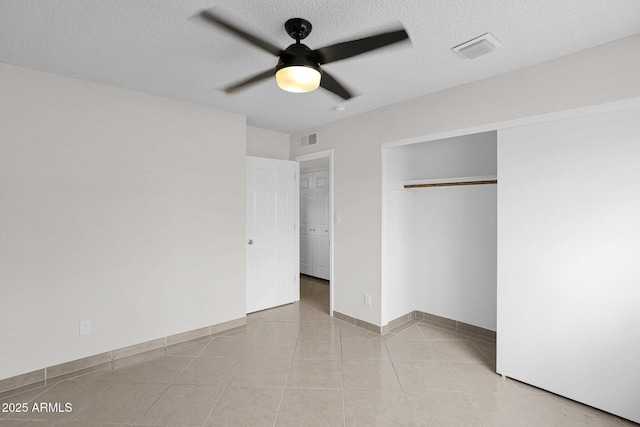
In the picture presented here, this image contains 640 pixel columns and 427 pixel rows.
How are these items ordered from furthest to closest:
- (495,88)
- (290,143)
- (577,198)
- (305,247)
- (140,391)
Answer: (305,247)
(290,143)
(495,88)
(140,391)
(577,198)

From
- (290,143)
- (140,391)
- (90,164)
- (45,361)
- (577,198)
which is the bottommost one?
(140,391)

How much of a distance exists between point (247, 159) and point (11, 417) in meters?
3.10

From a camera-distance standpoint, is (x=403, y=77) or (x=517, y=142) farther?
(x=403, y=77)

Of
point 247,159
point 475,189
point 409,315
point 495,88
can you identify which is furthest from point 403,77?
point 409,315

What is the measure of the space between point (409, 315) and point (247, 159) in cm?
290

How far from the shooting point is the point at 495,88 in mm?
2635

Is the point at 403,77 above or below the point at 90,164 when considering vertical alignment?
above

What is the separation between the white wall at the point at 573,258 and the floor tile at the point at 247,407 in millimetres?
1922

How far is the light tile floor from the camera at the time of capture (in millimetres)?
2096

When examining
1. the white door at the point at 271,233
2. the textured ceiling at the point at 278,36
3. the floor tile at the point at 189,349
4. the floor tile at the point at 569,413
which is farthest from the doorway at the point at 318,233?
the floor tile at the point at 569,413

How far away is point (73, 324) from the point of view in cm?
268

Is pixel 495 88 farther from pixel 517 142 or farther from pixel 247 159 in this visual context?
pixel 247 159

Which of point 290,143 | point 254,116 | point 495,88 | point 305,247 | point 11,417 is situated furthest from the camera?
point 305,247

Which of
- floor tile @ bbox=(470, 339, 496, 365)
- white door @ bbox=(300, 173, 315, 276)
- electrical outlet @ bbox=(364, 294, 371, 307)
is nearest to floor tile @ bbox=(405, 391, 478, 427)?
floor tile @ bbox=(470, 339, 496, 365)
